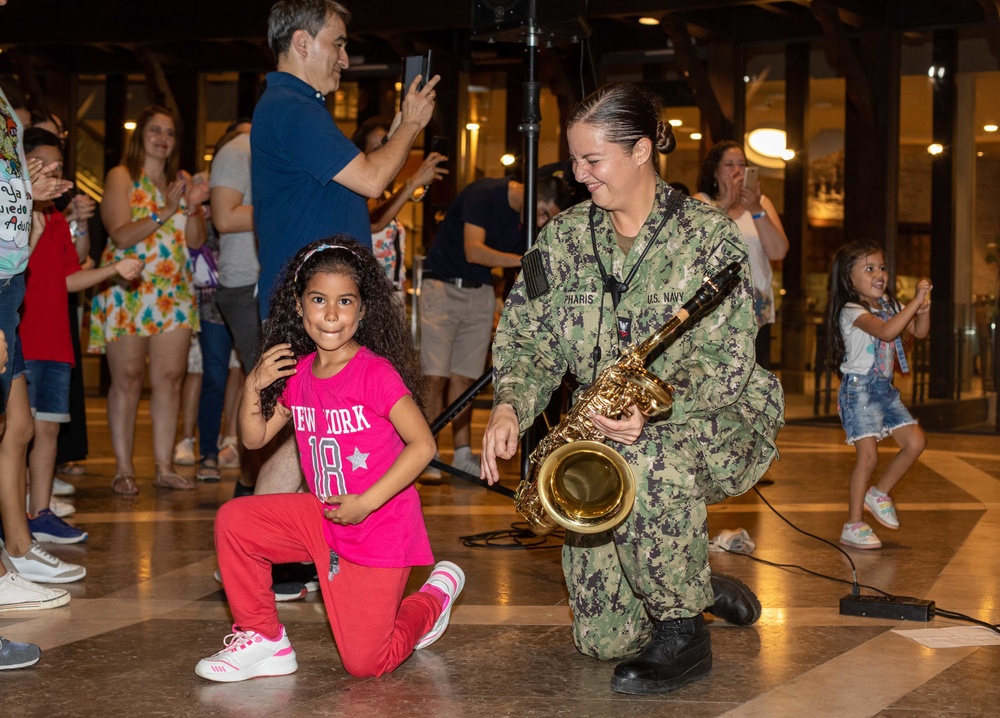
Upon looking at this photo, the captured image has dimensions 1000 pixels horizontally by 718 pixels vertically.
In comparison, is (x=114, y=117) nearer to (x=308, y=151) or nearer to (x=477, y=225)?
(x=477, y=225)

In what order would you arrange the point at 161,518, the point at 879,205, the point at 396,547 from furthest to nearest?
the point at 879,205
the point at 161,518
the point at 396,547

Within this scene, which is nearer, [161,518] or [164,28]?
[161,518]

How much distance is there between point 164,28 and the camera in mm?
11117

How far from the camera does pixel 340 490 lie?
319 cm

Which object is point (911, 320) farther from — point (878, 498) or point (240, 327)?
point (240, 327)

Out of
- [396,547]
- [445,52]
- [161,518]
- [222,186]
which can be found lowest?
[161,518]

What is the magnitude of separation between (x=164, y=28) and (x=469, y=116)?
9.55 feet

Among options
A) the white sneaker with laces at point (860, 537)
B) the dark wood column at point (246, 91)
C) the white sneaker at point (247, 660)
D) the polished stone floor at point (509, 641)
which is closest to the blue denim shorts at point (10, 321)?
the polished stone floor at point (509, 641)

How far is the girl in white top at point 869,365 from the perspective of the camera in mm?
5027

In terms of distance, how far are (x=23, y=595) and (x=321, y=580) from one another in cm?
111

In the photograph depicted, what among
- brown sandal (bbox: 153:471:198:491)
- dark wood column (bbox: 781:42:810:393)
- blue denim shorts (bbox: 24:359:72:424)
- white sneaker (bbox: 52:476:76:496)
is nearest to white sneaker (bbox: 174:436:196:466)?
brown sandal (bbox: 153:471:198:491)

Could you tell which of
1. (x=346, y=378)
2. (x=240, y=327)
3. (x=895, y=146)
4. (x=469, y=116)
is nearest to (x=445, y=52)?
(x=469, y=116)

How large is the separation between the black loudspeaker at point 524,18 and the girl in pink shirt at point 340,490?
69.0 inches

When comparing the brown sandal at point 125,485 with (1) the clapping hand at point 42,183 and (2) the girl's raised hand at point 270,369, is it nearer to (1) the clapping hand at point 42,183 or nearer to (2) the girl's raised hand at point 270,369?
(1) the clapping hand at point 42,183
